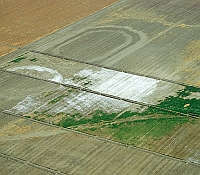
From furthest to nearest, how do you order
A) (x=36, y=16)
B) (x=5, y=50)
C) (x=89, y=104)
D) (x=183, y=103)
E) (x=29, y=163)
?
(x=36, y=16)
(x=5, y=50)
(x=89, y=104)
(x=183, y=103)
(x=29, y=163)

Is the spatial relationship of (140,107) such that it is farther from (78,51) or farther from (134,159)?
(78,51)

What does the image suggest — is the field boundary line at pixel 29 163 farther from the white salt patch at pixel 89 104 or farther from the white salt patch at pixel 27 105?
the white salt patch at pixel 89 104

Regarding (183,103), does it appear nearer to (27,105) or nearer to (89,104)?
(89,104)

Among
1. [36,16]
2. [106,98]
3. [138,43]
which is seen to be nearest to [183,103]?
[106,98]

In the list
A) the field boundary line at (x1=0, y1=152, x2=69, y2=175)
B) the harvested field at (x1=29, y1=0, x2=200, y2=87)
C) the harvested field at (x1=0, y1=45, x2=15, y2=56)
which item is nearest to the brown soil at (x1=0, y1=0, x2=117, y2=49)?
the harvested field at (x1=0, y1=45, x2=15, y2=56)

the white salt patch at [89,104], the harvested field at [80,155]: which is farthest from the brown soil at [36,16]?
the harvested field at [80,155]

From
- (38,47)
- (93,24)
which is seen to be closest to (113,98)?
(38,47)

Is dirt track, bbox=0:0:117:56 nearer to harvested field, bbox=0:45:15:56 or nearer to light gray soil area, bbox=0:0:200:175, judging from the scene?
harvested field, bbox=0:45:15:56
